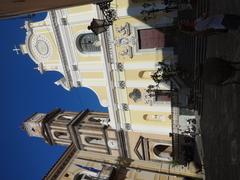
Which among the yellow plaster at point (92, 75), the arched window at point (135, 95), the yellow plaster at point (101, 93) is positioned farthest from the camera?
the yellow plaster at point (101, 93)

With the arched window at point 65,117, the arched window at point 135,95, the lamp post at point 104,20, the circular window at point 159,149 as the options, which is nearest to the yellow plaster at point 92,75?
the arched window at point 135,95

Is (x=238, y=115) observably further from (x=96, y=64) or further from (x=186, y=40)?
(x=96, y=64)

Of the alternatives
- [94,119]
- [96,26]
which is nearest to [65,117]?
[94,119]

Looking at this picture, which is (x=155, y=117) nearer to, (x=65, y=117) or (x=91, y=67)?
(x=91, y=67)

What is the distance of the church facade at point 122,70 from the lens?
18.7 metres

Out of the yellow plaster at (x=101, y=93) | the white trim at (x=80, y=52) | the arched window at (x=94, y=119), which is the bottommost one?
the arched window at (x=94, y=119)

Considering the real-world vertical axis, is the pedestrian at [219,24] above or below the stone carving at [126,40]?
above

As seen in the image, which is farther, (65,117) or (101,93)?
(65,117)

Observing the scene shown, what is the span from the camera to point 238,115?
9.60 m

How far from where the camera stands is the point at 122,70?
19891 millimetres

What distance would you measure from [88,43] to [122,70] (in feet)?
10.5

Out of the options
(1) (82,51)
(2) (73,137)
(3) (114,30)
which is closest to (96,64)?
(1) (82,51)

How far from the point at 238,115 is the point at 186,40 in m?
8.43

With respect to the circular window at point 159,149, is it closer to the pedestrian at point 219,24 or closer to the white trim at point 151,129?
the white trim at point 151,129
